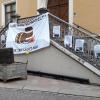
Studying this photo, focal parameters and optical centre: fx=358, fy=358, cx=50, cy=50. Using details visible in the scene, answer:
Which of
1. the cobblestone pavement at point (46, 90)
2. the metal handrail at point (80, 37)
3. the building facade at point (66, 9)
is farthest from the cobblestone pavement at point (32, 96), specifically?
the building facade at point (66, 9)

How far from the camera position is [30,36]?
1452cm

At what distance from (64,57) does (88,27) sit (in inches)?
101

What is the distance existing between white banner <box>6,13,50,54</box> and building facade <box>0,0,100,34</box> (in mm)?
2166

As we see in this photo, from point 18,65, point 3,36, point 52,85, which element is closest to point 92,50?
point 52,85

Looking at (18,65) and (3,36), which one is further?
(3,36)

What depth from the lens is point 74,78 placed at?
42.2 ft

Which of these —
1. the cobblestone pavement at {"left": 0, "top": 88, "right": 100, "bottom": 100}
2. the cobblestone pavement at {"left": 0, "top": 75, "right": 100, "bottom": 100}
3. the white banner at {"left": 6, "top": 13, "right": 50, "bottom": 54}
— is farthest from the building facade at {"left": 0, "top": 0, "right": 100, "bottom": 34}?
the cobblestone pavement at {"left": 0, "top": 88, "right": 100, "bottom": 100}

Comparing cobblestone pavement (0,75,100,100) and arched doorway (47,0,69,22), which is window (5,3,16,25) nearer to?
arched doorway (47,0,69,22)

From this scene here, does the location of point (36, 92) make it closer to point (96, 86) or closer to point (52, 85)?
point (52, 85)

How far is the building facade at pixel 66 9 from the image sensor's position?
15028 millimetres

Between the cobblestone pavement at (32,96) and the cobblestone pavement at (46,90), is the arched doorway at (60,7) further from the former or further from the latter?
the cobblestone pavement at (32,96)

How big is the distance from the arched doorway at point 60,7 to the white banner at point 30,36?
2886mm

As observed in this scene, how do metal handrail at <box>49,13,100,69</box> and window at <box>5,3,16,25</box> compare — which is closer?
metal handrail at <box>49,13,100,69</box>

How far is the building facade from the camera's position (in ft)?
49.3
